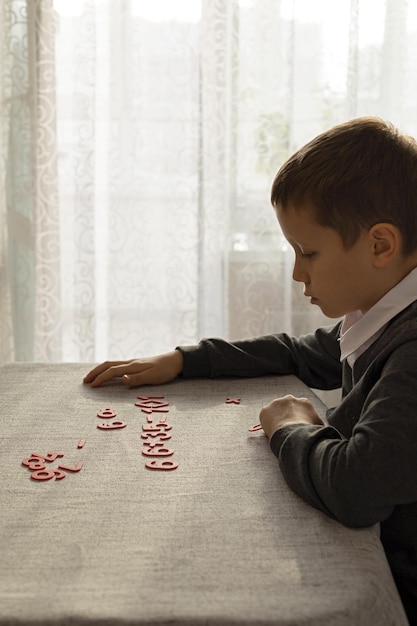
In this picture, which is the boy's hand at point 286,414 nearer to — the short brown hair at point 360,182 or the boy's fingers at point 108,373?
the short brown hair at point 360,182

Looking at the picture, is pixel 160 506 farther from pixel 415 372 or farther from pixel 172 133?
pixel 172 133

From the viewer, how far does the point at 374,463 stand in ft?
2.95

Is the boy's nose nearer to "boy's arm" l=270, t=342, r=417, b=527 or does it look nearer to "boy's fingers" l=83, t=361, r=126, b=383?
"boy's arm" l=270, t=342, r=417, b=527

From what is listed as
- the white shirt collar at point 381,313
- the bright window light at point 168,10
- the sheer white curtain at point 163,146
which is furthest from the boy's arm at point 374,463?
the bright window light at point 168,10

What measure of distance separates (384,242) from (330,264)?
8cm

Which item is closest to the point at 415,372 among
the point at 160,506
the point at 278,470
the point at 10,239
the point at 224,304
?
the point at 278,470

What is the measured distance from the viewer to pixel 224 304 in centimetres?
275

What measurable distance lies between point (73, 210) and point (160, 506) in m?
1.89

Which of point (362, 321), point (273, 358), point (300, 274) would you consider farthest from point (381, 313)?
point (273, 358)

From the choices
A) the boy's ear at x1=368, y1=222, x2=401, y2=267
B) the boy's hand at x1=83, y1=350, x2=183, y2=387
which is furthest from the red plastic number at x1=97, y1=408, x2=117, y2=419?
the boy's ear at x1=368, y1=222, x2=401, y2=267

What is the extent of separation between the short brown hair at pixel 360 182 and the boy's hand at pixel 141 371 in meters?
0.45

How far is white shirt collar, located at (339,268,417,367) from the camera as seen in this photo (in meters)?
1.11

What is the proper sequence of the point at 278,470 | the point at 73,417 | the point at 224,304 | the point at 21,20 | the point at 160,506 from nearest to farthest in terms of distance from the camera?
1. the point at 160,506
2. the point at 278,470
3. the point at 73,417
4. the point at 21,20
5. the point at 224,304

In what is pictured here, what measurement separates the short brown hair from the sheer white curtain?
157cm
